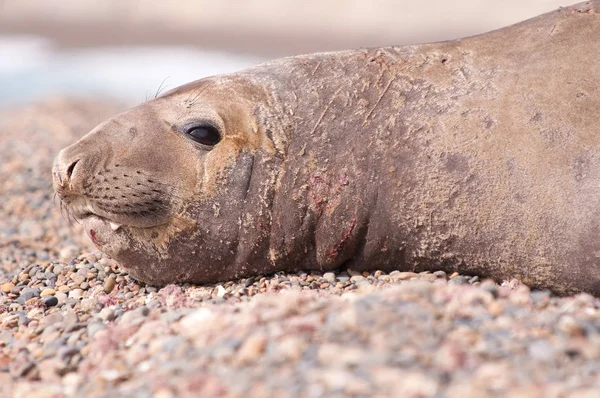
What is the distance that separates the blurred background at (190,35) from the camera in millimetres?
16609

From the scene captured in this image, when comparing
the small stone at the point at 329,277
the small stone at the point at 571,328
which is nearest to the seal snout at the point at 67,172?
the small stone at the point at 329,277

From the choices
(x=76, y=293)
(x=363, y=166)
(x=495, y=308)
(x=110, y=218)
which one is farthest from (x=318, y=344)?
(x=76, y=293)

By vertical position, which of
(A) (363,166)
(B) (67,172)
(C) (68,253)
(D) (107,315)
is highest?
(B) (67,172)

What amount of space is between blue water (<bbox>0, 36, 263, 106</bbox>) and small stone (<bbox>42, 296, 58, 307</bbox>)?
10229 millimetres

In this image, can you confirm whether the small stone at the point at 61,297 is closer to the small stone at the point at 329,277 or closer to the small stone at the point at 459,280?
the small stone at the point at 329,277

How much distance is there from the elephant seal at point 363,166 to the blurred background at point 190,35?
410 inches

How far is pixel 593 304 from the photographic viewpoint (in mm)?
3785

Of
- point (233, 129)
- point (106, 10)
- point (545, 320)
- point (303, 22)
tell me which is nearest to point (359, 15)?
point (303, 22)

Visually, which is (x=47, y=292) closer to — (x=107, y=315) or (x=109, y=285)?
(x=109, y=285)

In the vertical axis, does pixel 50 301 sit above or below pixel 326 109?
below

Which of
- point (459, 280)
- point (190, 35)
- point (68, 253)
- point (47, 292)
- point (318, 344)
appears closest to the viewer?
point (318, 344)

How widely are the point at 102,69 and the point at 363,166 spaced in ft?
46.3

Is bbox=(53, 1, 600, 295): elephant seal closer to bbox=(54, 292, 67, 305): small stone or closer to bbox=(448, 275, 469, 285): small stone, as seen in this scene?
bbox=(448, 275, 469, 285): small stone

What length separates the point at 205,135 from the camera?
4.66 meters
